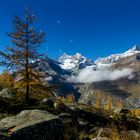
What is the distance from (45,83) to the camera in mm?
33219

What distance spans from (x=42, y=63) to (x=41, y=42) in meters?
2.20

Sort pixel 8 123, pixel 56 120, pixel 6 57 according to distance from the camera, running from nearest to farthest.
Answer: pixel 8 123
pixel 56 120
pixel 6 57

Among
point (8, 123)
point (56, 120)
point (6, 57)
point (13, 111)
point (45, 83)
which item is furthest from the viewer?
point (45, 83)

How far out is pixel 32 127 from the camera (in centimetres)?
1188

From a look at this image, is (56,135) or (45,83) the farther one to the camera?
(45,83)

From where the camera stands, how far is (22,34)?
3125 centimetres

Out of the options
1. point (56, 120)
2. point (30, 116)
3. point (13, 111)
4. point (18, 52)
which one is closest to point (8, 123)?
point (30, 116)

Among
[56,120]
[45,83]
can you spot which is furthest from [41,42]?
[56,120]

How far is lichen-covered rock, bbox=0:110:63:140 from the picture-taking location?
11273 millimetres

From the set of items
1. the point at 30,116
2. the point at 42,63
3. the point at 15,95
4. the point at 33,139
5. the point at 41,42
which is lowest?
the point at 33,139

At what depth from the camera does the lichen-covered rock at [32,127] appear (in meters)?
11.3

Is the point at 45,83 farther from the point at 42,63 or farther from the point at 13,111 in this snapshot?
the point at 13,111

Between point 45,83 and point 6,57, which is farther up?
point 6,57

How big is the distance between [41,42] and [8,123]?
19.6 metres
